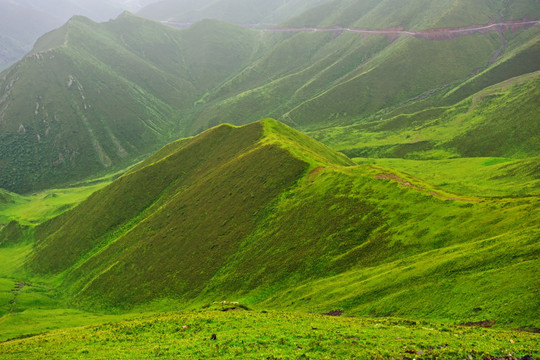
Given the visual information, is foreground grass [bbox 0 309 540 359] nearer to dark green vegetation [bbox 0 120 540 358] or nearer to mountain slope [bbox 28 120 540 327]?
dark green vegetation [bbox 0 120 540 358]

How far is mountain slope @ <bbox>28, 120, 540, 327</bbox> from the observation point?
4284cm

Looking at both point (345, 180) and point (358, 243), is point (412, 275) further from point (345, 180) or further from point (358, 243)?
point (345, 180)

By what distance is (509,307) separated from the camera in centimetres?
3384

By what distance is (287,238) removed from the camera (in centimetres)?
7244

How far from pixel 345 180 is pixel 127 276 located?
61.6 metres

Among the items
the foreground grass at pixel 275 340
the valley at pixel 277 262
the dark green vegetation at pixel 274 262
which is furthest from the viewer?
the dark green vegetation at pixel 274 262

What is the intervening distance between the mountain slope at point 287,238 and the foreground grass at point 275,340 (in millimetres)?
7445

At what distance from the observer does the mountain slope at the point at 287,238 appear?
42.8 metres

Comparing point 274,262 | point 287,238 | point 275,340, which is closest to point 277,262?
point 274,262

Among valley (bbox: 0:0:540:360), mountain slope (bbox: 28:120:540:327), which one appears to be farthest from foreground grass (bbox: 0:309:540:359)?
mountain slope (bbox: 28:120:540:327)

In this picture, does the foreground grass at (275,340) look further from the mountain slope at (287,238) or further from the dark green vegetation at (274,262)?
the mountain slope at (287,238)

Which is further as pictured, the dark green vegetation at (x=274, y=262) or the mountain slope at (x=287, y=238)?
the mountain slope at (x=287, y=238)

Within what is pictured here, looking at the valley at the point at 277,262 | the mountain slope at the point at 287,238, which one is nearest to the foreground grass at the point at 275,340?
the valley at the point at 277,262

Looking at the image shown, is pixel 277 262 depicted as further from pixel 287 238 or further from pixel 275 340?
pixel 275 340
